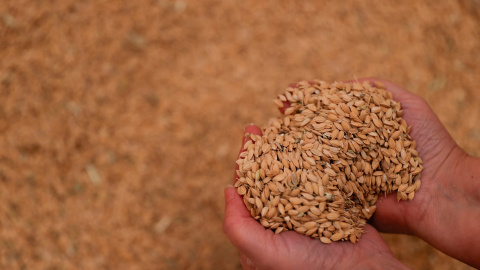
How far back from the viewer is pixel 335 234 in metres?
1.28

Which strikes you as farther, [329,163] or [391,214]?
[391,214]

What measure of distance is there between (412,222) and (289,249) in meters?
0.51

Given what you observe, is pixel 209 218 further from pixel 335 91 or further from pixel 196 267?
pixel 335 91

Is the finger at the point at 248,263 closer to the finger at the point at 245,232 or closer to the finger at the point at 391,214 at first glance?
the finger at the point at 245,232

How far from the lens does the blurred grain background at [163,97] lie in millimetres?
1745

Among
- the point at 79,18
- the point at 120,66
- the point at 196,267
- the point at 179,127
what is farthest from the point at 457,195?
the point at 79,18

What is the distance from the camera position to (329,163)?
130 centimetres

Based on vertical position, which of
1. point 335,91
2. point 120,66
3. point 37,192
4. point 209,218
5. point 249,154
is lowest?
point 209,218

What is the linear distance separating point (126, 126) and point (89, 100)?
20 centimetres

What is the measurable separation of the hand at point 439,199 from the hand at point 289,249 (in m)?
0.19

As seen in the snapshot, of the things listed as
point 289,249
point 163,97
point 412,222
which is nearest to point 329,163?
point 289,249

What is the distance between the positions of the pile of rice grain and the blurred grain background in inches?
21.0

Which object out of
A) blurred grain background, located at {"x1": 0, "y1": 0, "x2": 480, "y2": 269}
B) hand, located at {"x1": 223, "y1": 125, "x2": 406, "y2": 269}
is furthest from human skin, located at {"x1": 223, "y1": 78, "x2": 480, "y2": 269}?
blurred grain background, located at {"x1": 0, "y1": 0, "x2": 480, "y2": 269}

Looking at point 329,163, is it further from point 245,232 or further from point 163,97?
point 163,97
